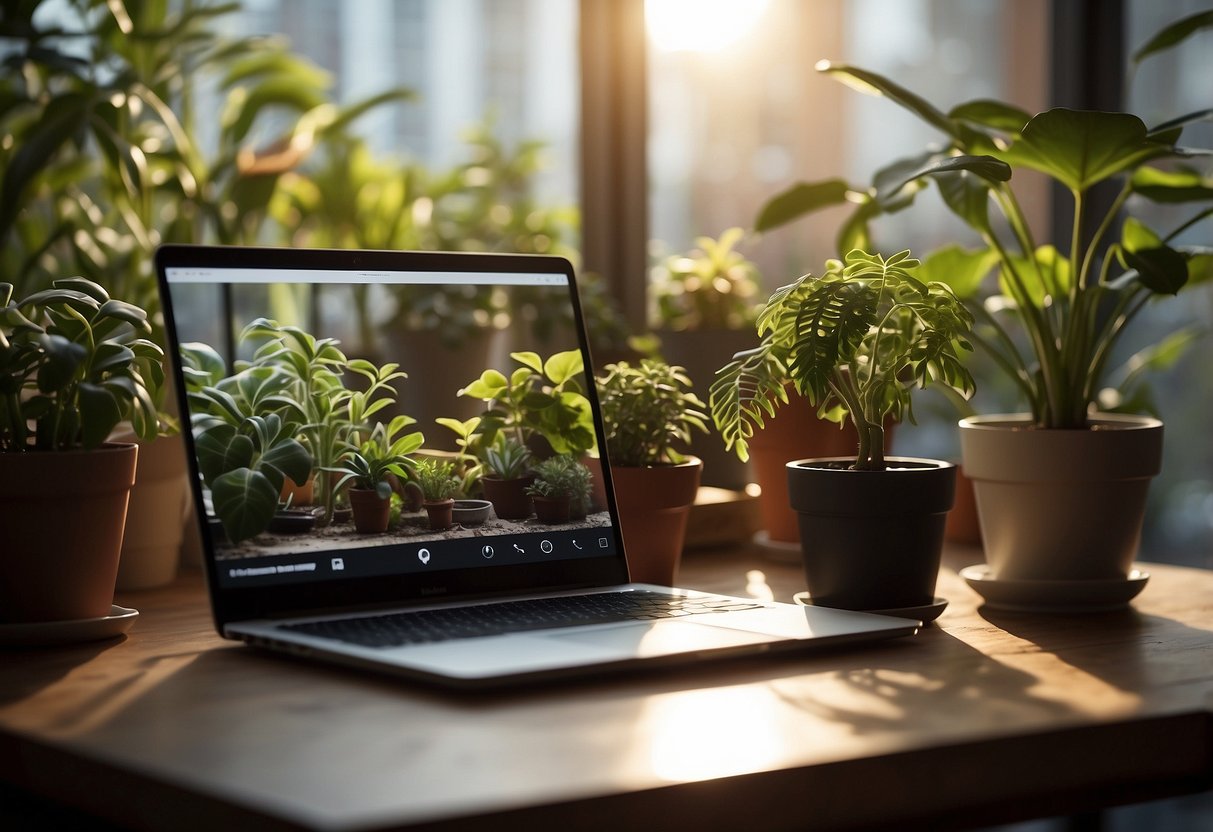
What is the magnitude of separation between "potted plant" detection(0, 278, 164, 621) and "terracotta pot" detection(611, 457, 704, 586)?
0.44 metres

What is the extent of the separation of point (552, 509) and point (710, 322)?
642mm

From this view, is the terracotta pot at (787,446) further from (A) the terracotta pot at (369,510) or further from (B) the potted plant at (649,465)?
(A) the terracotta pot at (369,510)

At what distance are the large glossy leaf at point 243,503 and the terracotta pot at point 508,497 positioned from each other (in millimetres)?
196

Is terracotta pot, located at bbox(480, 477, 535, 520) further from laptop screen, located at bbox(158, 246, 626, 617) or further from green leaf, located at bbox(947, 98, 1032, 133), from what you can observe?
green leaf, located at bbox(947, 98, 1032, 133)

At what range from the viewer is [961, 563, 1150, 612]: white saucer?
1137 millimetres

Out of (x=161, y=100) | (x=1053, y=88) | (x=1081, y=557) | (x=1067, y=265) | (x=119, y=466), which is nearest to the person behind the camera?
(x=119, y=466)

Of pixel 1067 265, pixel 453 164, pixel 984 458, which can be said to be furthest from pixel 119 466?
pixel 453 164

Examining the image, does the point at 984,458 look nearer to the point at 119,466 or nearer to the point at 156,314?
the point at 119,466

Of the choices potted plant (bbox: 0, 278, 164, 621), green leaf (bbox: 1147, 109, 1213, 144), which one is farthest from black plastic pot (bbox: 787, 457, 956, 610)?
potted plant (bbox: 0, 278, 164, 621)

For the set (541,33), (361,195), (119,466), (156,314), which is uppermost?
(541,33)

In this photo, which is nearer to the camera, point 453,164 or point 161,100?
point 161,100

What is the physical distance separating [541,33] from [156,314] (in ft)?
4.00

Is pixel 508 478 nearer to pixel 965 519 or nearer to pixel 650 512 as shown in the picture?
pixel 650 512

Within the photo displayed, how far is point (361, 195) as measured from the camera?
2381 mm
